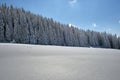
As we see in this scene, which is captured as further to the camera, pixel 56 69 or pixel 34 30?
pixel 34 30

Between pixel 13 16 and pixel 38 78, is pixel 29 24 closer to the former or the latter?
pixel 13 16

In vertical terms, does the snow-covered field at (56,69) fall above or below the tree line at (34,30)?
below

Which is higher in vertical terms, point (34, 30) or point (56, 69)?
point (34, 30)

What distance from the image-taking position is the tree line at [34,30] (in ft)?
117

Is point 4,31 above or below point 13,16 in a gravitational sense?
below

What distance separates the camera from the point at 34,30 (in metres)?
40.8

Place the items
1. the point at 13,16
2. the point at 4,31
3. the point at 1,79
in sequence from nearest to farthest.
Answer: the point at 1,79
the point at 4,31
the point at 13,16

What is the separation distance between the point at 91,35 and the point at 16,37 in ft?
116

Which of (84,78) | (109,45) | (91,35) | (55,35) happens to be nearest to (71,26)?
(91,35)

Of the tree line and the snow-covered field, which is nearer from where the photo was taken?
the snow-covered field

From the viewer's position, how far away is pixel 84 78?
7.86ft

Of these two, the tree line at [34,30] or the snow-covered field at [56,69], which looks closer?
the snow-covered field at [56,69]

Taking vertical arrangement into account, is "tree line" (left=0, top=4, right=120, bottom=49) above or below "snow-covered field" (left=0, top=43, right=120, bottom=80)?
above

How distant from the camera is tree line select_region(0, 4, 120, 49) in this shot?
35.6 m
